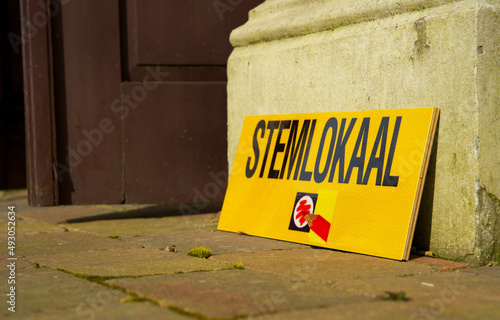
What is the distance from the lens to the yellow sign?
2576mm

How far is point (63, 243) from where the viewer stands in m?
3.12

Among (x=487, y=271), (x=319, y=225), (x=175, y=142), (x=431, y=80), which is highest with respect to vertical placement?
(x=431, y=80)

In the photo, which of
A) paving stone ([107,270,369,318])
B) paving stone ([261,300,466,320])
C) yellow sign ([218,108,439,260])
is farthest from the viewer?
yellow sign ([218,108,439,260])

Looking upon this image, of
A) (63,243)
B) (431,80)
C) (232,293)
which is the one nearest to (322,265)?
(232,293)

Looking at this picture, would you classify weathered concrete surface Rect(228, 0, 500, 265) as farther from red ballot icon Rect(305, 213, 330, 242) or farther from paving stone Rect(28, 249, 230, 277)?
paving stone Rect(28, 249, 230, 277)

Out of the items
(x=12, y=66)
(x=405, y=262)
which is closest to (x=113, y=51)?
(x=405, y=262)

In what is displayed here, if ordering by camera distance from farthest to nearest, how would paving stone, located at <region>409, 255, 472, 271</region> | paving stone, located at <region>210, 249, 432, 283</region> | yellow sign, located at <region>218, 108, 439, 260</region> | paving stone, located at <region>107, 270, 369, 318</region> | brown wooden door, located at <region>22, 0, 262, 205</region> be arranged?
brown wooden door, located at <region>22, 0, 262, 205</region> → yellow sign, located at <region>218, 108, 439, 260</region> → paving stone, located at <region>409, 255, 472, 271</region> → paving stone, located at <region>210, 249, 432, 283</region> → paving stone, located at <region>107, 270, 369, 318</region>

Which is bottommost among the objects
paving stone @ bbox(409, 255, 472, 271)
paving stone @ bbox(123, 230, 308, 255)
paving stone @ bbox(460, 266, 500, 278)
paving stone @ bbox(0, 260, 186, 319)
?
paving stone @ bbox(460, 266, 500, 278)

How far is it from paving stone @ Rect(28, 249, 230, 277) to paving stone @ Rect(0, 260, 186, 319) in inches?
6.8

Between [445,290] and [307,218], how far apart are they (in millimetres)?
1037

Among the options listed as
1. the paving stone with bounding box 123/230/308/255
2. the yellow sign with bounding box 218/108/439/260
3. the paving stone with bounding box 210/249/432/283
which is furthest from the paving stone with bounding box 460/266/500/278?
the paving stone with bounding box 123/230/308/255

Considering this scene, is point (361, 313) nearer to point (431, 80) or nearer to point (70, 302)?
point (70, 302)

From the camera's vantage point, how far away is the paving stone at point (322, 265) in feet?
7.24

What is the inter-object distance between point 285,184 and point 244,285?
121 centimetres
